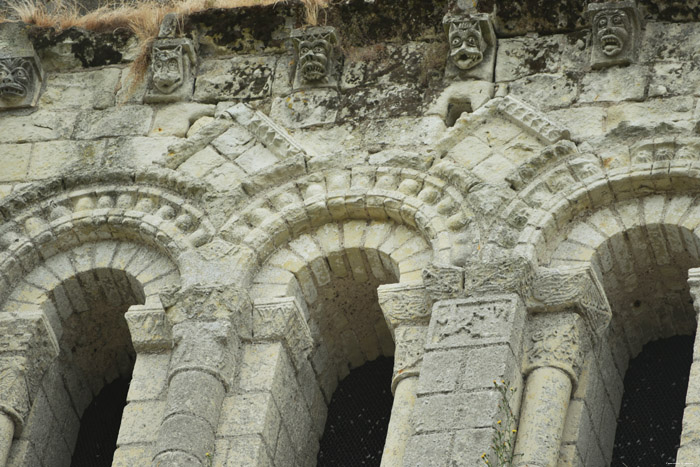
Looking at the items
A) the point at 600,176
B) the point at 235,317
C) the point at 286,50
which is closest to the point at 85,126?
the point at 286,50

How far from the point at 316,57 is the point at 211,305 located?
2.33 meters

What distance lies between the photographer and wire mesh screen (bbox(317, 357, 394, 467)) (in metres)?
13.0

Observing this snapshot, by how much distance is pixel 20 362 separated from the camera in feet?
42.8

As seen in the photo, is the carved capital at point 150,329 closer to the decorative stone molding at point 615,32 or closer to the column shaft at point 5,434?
the column shaft at point 5,434

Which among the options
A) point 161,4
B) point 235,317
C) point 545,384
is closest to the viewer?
point 545,384

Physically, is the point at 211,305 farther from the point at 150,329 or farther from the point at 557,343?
the point at 557,343

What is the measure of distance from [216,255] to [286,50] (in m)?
2.11

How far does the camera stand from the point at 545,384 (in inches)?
466

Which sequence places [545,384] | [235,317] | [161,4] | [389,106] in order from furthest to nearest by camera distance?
[161,4] → [389,106] → [235,317] → [545,384]

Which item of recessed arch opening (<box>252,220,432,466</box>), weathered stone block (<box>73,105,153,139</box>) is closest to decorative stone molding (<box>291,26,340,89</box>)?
weathered stone block (<box>73,105,153,139</box>)

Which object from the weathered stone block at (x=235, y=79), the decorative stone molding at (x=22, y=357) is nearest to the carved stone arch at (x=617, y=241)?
the weathered stone block at (x=235, y=79)

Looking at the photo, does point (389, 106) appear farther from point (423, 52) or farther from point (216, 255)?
point (216, 255)

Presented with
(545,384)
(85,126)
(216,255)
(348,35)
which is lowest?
(545,384)

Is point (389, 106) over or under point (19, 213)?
over
